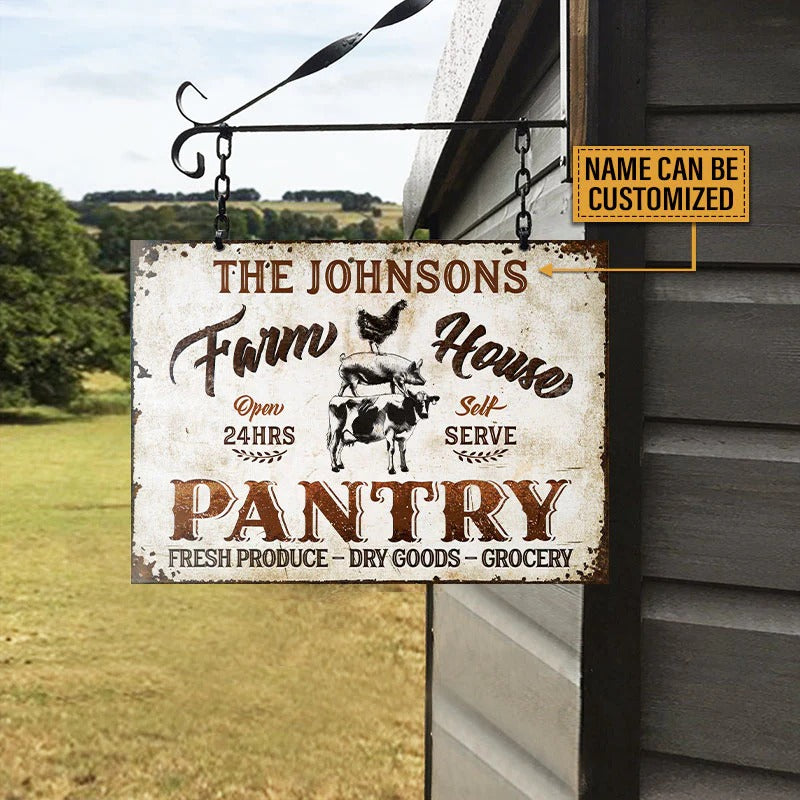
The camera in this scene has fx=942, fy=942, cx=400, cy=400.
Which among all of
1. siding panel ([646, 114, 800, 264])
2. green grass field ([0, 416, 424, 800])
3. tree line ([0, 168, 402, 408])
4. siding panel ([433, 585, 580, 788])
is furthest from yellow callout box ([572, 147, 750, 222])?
tree line ([0, 168, 402, 408])

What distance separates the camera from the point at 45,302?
1800 cm

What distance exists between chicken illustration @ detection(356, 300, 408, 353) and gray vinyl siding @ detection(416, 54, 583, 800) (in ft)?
0.88

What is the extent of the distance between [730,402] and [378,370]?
42 cm

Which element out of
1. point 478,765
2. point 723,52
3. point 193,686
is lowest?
point 193,686

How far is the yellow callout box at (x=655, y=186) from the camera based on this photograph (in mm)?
1087

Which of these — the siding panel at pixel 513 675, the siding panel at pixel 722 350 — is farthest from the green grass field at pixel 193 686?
the siding panel at pixel 722 350

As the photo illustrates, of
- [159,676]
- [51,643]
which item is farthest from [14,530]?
[159,676]

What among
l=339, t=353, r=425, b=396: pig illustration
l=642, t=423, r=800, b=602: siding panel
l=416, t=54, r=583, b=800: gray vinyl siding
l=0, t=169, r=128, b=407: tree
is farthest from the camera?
l=0, t=169, r=128, b=407: tree

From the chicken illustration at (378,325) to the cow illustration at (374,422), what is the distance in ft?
0.21

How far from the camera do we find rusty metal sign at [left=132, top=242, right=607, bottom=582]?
101 cm

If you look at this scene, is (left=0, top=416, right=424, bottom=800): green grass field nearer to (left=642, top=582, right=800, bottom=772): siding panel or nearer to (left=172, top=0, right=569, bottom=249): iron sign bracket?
(left=642, top=582, right=800, bottom=772): siding panel

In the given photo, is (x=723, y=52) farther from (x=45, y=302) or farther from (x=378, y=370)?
(x=45, y=302)

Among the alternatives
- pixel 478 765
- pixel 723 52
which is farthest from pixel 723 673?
pixel 478 765

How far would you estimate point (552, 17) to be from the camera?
1354mm
